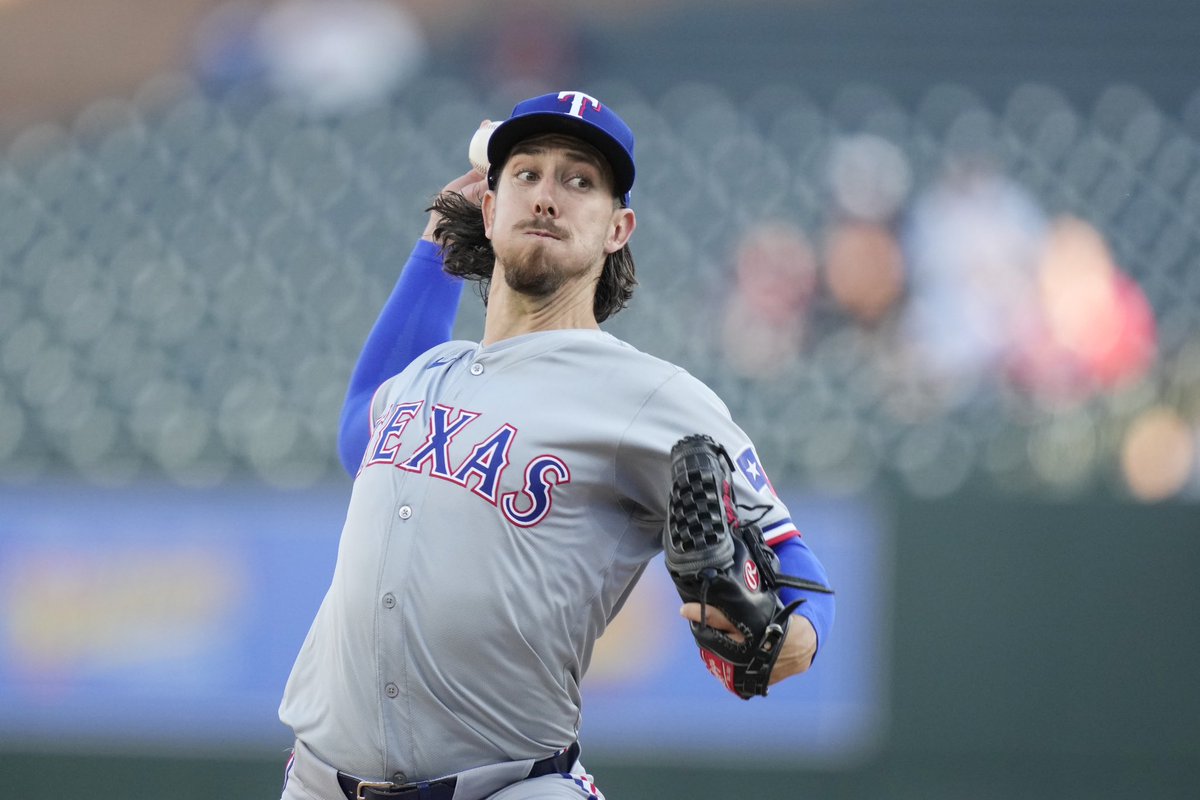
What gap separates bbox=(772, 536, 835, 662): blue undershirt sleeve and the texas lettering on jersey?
32cm

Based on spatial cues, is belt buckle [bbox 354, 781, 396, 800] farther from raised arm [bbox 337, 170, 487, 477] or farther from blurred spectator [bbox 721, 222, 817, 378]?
blurred spectator [bbox 721, 222, 817, 378]

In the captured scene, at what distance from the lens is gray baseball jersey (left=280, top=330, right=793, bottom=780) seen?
6.55 feet

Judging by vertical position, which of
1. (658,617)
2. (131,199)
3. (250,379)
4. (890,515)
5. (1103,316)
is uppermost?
(131,199)

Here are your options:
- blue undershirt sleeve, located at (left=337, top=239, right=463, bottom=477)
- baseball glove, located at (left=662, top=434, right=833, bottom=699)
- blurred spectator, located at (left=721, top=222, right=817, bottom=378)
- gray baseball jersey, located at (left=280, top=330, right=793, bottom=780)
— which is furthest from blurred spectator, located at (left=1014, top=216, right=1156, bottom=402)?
baseball glove, located at (left=662, top=434, right=833, bottom=699)

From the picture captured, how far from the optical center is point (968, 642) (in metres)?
4.62

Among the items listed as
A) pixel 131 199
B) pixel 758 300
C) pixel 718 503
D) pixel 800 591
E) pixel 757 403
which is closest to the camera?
pixel 718 503

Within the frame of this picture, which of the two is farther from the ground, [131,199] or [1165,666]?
[131,199]

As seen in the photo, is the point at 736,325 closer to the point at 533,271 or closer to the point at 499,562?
the point at 533,271

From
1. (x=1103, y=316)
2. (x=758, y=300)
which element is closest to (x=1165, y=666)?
(x=1103, y=316)

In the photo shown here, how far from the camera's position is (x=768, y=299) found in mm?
5367

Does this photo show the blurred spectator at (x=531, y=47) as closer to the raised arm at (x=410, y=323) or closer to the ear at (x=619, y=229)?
the raised arm at (x=410, y=323)

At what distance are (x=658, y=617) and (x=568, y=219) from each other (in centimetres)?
252

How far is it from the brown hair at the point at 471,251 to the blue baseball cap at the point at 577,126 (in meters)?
0.28

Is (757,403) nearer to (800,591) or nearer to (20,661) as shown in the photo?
(20,661)
